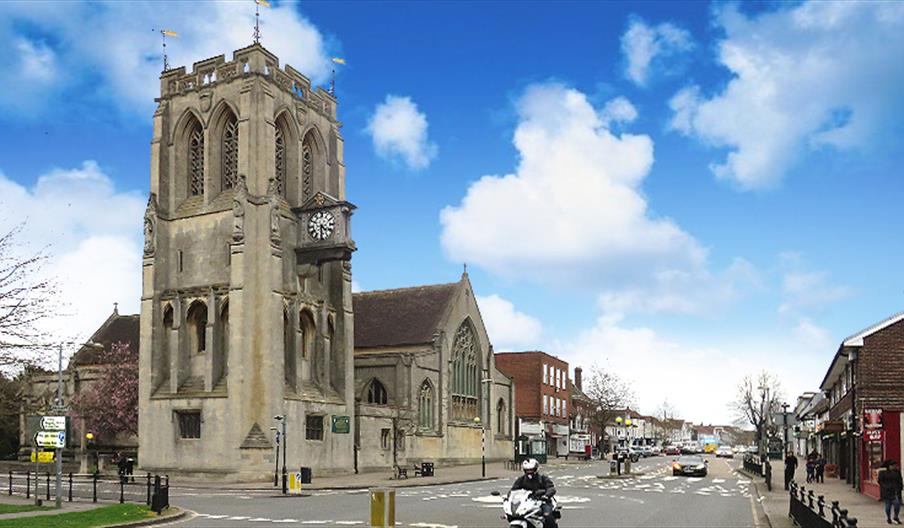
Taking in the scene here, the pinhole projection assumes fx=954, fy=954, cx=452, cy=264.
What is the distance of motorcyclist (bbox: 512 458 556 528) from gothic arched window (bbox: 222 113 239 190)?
139 feet

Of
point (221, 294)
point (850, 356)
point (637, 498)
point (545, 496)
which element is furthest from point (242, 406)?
point (545, 496)

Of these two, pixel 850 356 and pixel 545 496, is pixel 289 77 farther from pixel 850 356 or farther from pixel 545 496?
pixel 545 496

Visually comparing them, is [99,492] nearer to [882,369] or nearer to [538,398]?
[882,369]

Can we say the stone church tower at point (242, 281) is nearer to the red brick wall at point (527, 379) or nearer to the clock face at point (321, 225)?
the clock face at point (321, 225)

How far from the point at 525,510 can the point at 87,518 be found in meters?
13.9

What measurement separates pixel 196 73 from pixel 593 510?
128 feet

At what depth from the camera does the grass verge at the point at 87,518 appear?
21359 millimetres

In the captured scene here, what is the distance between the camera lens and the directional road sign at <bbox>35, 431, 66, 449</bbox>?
28047 millimetres

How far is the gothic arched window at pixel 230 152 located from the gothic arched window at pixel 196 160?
1.69 metres

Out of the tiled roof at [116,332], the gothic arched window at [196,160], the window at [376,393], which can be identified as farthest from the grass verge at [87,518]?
the tiled roof at [116,332]

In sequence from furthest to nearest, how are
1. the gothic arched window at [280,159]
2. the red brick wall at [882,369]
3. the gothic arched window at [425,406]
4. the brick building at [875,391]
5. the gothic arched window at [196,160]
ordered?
the gothic arched window at [425,406] < the gothic arched window at [196,160] < the gothic arched window at [280,159] < the red brick wall at [882,369] < the brick building at [875,391]

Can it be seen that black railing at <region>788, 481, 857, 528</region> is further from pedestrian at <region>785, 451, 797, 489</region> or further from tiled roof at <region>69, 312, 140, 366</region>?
tiled roof at <region>69, 312, 140, 366</region>

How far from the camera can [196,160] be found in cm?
5644

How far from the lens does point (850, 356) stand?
38.6 meters
